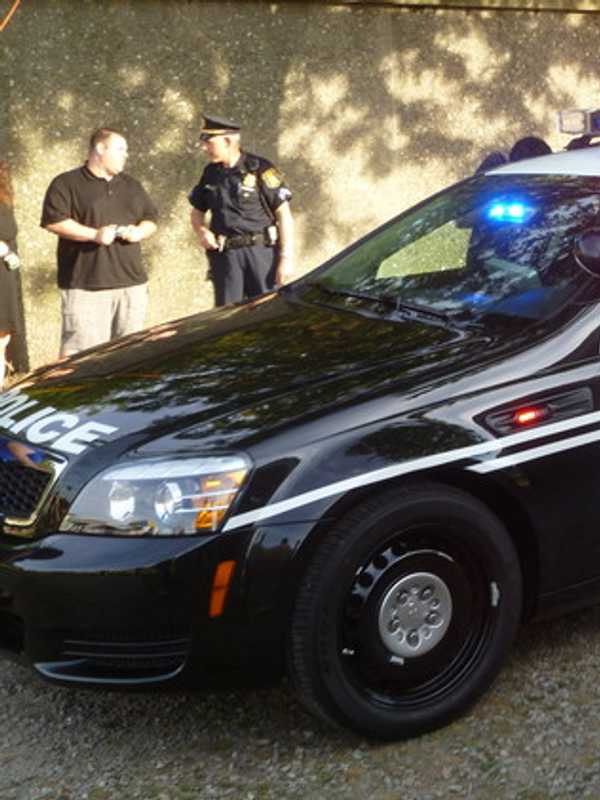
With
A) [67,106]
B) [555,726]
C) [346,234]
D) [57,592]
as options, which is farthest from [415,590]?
[346,234]

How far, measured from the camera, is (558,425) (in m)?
3.75

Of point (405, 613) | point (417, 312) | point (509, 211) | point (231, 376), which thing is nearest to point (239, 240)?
point (509, 211)

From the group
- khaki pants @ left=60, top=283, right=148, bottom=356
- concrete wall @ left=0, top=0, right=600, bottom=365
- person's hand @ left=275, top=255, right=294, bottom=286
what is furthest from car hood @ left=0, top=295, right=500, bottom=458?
concrete wall @ left=0, top=0, right=600, bottom=365

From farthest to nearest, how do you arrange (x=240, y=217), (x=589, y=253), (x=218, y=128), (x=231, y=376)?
(x=240, y=217)
(x=218, y=128)
(x=589, y=253)
(x=231, y=376)

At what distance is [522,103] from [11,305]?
559 cm

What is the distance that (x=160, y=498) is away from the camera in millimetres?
3467

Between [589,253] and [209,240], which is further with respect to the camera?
[209,240]

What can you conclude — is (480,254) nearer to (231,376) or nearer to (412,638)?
(231,376)

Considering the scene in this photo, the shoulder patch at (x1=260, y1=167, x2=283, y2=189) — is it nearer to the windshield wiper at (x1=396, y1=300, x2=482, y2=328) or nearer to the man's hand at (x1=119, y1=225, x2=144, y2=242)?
the man's hand at (x1=119, y1=225, x2=144, y2=242)

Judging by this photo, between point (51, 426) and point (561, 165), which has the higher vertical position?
point (561, 165)

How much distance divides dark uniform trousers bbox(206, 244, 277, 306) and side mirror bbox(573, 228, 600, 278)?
3986 mm

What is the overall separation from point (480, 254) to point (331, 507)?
4.57ft

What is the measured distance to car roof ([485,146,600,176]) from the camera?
461cm

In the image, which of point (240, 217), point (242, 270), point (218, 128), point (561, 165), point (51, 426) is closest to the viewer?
point (51, 426)
